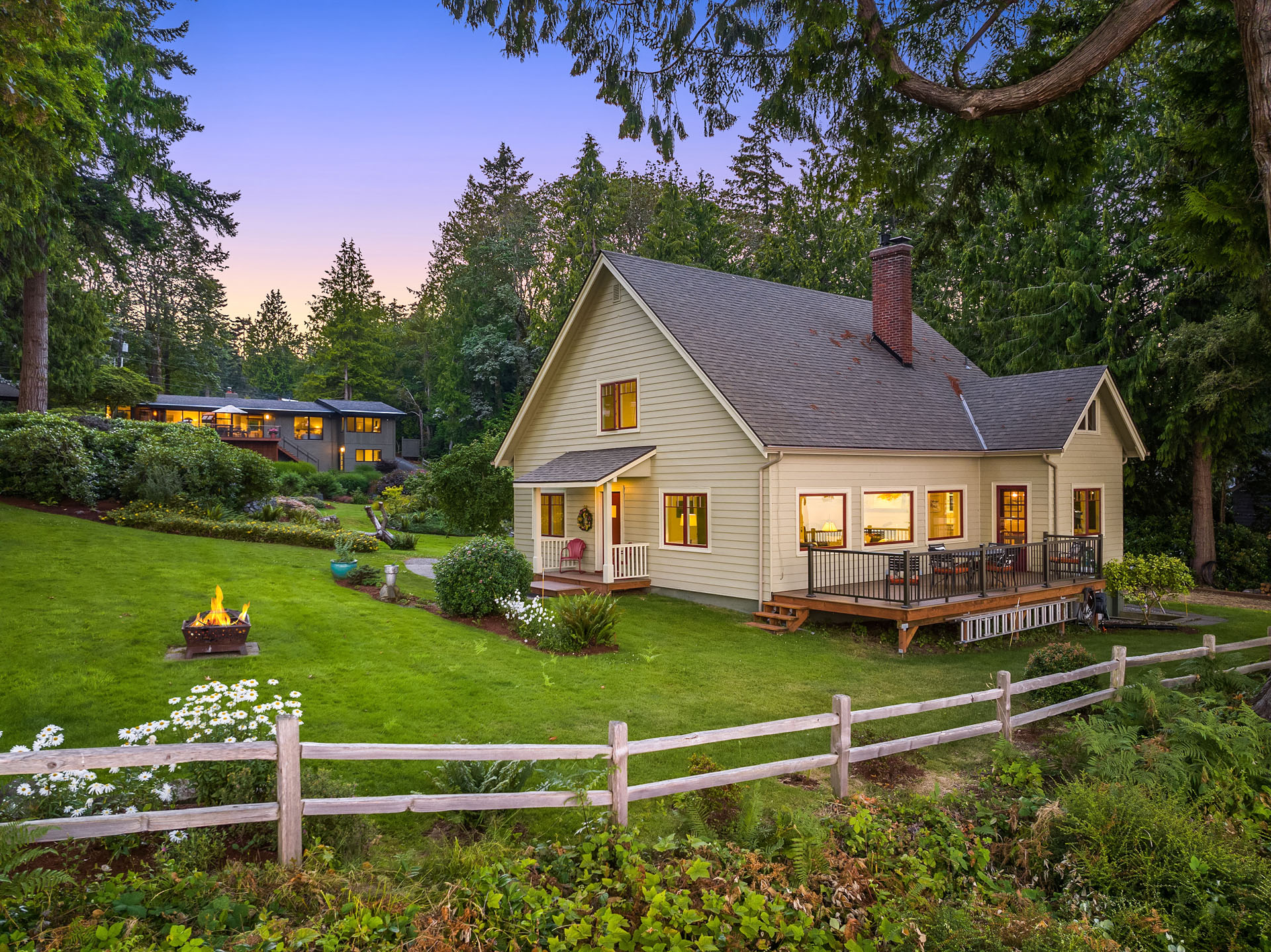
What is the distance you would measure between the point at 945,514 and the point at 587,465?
9.44 m

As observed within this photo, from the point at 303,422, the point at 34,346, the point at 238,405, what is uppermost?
the point at 238,405

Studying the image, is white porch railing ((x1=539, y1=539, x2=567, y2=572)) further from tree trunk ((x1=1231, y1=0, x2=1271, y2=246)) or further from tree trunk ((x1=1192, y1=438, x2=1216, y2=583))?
tree trunk ((x1=1192, y1=438, x2=1216, y2=583))

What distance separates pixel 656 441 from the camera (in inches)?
689

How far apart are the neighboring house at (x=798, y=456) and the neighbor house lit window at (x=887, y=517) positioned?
51 millimetres

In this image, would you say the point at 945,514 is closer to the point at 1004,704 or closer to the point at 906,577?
the point at 906,577

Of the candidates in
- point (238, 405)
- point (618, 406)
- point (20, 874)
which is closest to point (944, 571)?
point (618, 406)

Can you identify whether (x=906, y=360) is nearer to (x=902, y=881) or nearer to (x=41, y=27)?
(x=902, y=881)

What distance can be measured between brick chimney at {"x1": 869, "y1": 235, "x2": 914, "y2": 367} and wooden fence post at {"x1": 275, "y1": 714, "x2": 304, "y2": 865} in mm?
19525

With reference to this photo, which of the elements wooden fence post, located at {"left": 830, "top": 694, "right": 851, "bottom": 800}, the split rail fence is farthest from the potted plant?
wooden fence post, located at {"left": 830, "top": 694, "right": 851, "bottom": 800}

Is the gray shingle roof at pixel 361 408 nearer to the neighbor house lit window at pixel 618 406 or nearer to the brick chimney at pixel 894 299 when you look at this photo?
the neighbor house lit window at pixel 618 406

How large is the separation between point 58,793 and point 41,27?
8475 mm

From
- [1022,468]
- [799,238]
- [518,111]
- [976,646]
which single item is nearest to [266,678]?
[976,646]

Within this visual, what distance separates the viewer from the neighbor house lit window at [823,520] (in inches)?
615

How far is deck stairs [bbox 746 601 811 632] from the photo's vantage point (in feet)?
47.2
